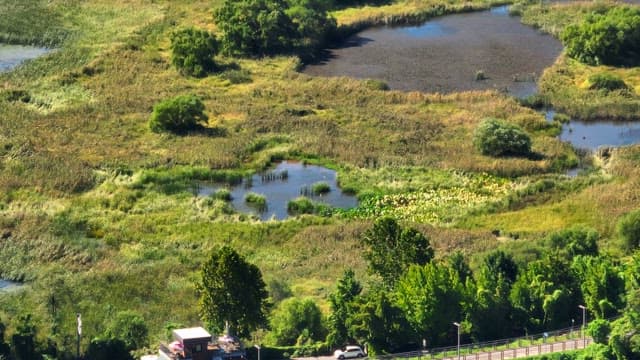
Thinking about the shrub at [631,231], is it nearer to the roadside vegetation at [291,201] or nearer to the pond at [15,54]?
the roadside vegetation at [291,201]

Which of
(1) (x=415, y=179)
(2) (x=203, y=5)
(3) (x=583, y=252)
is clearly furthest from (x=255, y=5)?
(3) (x=583, y=252)

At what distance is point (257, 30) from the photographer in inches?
5891

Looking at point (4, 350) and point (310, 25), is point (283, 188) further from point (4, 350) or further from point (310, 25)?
point (310, 25)

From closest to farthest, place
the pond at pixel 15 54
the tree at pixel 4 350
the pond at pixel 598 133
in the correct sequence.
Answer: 1. the tree at pixel 4 350
2. the pond at pixel 598 133
3. the pond at pixel 15 54

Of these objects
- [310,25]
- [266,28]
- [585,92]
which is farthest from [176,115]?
[585,92]

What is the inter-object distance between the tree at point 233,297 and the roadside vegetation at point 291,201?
170 mm

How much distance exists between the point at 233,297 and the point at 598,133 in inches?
2175

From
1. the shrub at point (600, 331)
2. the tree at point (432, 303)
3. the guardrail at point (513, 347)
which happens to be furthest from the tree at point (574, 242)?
the tree at point (432, 303)

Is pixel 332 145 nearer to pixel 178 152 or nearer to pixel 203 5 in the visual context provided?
pixel 178 152

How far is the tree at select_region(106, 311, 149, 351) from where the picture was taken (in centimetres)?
7907

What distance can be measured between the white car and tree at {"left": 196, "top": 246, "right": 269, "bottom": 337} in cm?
447

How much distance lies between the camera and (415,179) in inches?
4454

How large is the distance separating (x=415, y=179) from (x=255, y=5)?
140 feet

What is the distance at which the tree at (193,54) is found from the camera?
464ft
